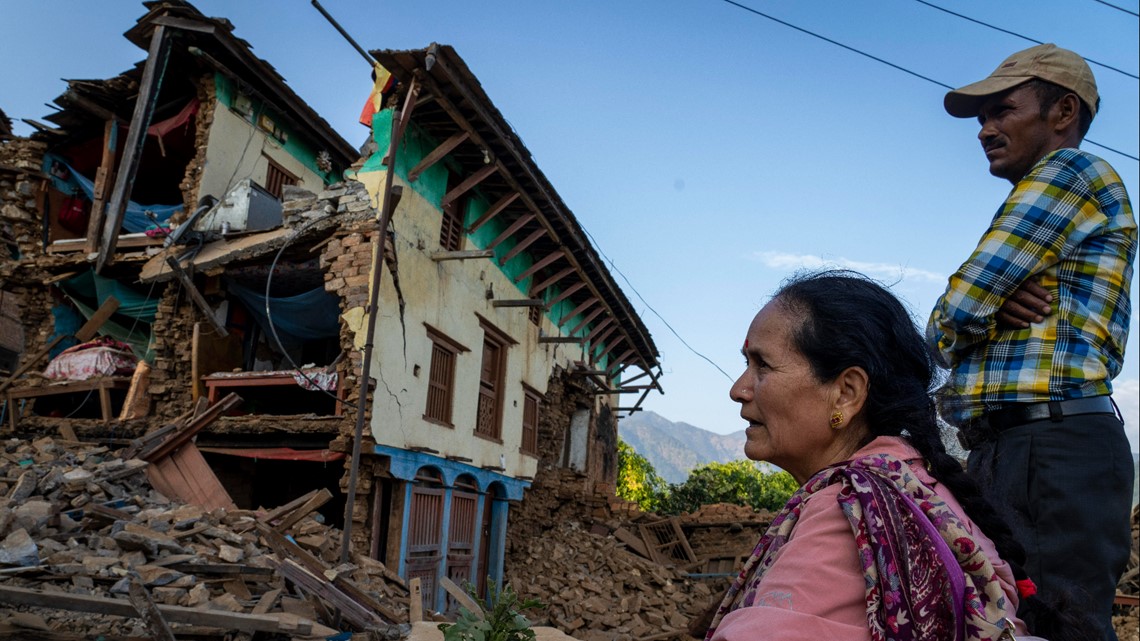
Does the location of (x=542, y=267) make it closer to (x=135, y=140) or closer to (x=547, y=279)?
(x=547, y=279)

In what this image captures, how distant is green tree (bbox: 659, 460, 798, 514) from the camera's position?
27.5 metres

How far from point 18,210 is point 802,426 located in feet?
55.9

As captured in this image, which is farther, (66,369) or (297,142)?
(297,142)

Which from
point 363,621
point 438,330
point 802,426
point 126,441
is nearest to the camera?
point 802,426

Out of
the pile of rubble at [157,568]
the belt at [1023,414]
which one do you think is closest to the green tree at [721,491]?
the pile of rubble at [157,568]

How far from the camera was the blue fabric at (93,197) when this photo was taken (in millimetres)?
14078

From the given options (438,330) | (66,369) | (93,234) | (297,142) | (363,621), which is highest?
(297,142)

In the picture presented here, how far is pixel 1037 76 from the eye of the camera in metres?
2.44

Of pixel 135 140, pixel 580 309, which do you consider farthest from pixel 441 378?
pixel 135 140

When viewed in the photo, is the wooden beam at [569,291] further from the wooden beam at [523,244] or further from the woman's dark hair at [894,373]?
the woman's dark hair at [894,373]

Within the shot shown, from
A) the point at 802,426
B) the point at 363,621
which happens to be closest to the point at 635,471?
the point at 363,621

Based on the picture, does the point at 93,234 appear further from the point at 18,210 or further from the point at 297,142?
the point at 297,142

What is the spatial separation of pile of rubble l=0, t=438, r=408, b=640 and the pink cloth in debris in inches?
102

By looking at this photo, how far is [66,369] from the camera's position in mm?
13156
